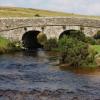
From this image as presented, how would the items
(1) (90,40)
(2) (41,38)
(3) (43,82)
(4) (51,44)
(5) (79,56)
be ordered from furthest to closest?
(2) (41,38) < (4) (51,44) < (1) (90,40) < (5) (79,56) < (3) (43,82)

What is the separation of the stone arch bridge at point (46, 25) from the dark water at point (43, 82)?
534 inches

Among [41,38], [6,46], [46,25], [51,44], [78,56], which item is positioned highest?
[46,25]

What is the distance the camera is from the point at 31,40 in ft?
263

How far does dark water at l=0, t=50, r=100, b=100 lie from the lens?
39312 millimetres

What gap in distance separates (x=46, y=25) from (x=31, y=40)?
5.92 m

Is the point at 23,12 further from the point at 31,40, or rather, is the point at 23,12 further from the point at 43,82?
the point at 43,82

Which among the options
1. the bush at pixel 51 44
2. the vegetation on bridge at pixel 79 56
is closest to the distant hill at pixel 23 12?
the bush at pixel 51 44

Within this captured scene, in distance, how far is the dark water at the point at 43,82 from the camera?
3931cm


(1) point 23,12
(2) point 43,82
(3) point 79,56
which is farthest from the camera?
(1) point 23,12

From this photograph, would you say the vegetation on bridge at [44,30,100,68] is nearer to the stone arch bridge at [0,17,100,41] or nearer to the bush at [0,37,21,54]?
the bush at [0,37,21,54]

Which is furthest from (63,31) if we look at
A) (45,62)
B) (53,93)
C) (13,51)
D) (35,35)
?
(53,93)

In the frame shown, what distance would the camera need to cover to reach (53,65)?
55.2 metres

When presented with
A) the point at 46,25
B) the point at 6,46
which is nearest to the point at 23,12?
the point at 46,25

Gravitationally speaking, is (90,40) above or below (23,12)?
below
